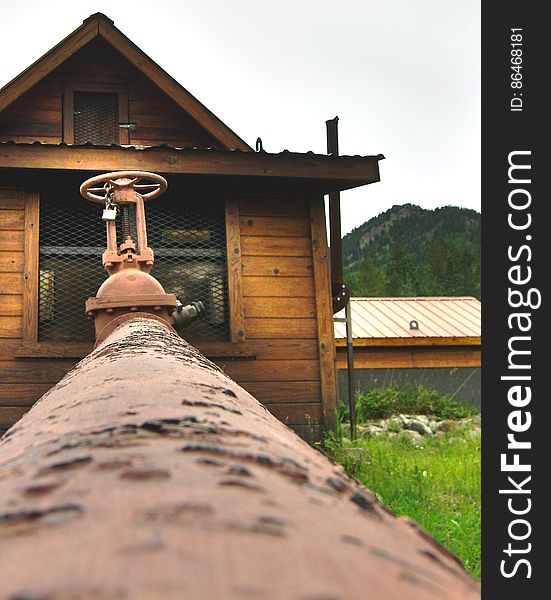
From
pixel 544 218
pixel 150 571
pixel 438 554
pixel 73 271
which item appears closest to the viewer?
pixel 150 571

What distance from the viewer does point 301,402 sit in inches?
246

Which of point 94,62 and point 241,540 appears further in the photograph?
point 94,62

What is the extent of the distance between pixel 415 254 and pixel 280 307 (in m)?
26.6

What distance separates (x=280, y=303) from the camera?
20.8ft

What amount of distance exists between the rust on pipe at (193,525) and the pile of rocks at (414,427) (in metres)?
8.53

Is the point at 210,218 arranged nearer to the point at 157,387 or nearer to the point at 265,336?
the point at 265,336

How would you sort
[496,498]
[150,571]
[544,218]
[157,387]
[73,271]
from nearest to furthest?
[150,571] → [157,387] → [496,498] → [544,218] → [73,271]

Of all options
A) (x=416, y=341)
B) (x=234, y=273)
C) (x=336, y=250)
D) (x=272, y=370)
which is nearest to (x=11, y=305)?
(x=234, y=273)

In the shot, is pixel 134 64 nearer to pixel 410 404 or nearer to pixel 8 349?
pixel 8 349

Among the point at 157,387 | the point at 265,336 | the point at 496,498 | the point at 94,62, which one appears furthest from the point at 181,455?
the point at 94,62

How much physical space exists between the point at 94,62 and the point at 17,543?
781 cm

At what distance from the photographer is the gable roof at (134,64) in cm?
689

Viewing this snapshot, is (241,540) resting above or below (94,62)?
below

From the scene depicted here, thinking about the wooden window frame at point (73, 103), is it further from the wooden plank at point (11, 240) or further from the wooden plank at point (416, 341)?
the wooden plank at point (416, 341)
